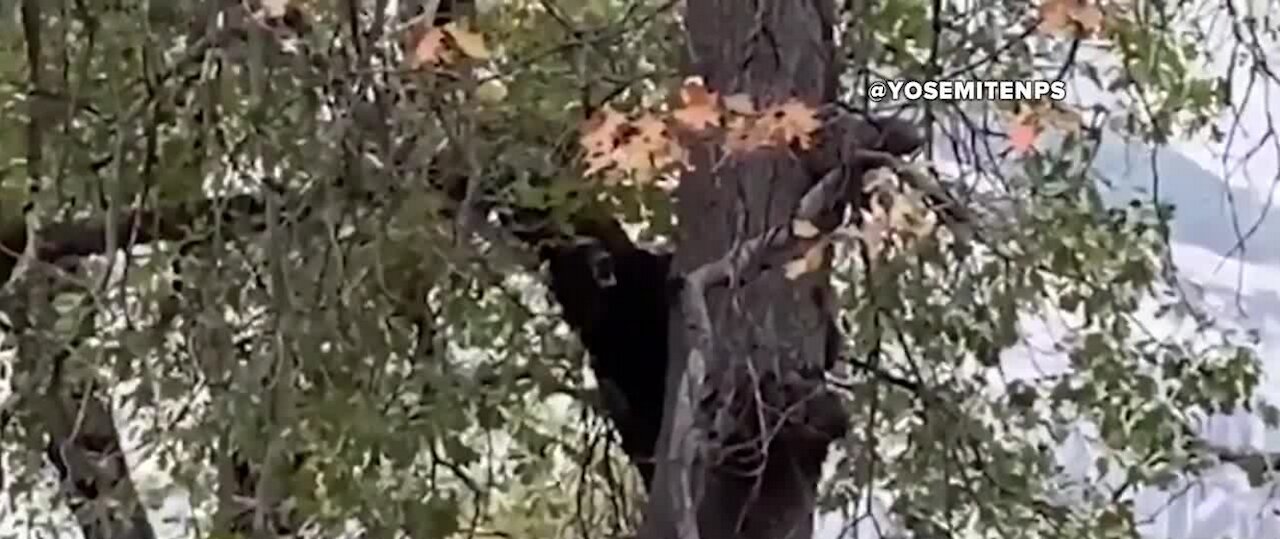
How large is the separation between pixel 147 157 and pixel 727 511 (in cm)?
74

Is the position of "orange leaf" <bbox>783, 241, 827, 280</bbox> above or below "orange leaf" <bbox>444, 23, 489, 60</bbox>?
below

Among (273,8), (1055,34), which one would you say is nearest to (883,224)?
(1055,34)

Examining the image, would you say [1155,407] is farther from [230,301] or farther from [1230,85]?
[230,301]

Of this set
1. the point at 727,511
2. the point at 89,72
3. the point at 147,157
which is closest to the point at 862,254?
the point at 727,511

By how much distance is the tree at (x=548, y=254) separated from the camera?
1735mm

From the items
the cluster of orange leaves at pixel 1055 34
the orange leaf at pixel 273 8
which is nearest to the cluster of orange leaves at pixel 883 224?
the cluster of orange leaves at pixel 1055 34

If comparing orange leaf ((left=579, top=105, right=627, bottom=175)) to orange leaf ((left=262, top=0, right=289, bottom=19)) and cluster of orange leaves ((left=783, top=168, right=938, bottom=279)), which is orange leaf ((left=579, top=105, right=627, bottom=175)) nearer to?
cluster of orange leaves ((left=783, top=168, right=938, bottom=279))

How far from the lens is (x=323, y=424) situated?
1.88m

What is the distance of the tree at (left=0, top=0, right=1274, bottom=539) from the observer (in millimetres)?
1735

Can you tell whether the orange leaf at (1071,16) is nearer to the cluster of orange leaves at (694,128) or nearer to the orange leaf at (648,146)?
the cluster of orange leaves at (694,128)

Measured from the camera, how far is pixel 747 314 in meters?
1.97

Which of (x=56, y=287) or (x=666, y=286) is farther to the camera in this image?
(x=666, y=286)

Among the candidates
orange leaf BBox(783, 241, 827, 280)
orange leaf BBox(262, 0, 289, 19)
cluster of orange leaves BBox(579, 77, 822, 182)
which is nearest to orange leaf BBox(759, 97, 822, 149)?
cluster of orange leaves BBox(579, 77, 822, 182)

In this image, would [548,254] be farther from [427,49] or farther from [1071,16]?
[1071,16]
